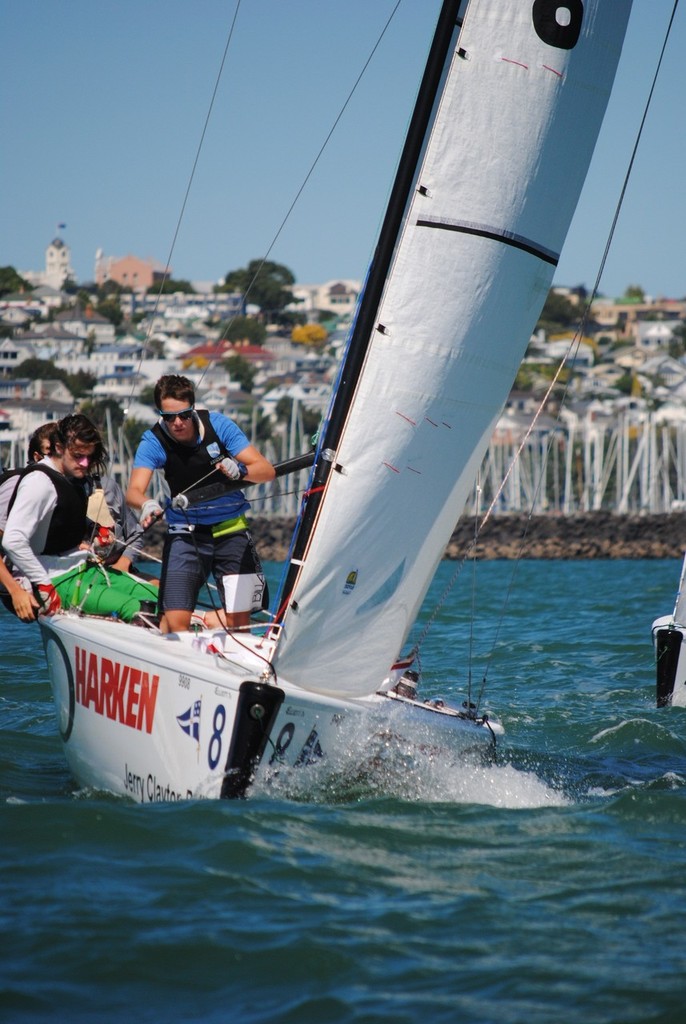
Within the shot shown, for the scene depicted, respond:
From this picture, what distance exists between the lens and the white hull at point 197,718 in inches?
179

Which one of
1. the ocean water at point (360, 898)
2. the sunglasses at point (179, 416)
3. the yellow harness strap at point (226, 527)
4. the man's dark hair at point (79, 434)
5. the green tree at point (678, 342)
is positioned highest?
the green tree at point (678, 342)

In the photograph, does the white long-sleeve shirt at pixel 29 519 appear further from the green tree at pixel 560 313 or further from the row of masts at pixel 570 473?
the green tree at pixel 560 313

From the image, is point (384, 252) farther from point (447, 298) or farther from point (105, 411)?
point (105, 411)

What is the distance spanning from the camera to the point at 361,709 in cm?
484

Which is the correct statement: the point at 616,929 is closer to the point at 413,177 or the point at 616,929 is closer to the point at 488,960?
the point at 488,960

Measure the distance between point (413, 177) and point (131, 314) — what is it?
134 meters

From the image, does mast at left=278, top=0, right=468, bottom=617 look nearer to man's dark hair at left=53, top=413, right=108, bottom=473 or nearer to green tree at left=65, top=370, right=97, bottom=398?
man's dark hair at left=53, top=413, right=108, bottom=473

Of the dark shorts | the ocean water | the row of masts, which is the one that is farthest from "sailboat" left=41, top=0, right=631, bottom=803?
the row of masts

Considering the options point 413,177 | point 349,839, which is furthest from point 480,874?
point 413,177

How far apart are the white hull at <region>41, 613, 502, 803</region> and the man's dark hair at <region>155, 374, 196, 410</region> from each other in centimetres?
94

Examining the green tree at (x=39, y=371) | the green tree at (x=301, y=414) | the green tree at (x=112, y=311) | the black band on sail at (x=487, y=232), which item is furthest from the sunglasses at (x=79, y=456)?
the green tree at (x=112, y=311)

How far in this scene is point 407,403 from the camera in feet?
15.6

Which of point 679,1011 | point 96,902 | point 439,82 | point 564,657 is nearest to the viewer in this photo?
point 679,1011

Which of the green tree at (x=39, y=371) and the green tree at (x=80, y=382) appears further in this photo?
the green tree at (x=39, y=371)
